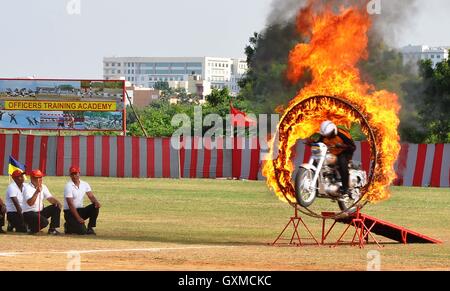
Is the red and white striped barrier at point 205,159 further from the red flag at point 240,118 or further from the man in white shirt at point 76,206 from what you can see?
the man in white shirt at point 76,206

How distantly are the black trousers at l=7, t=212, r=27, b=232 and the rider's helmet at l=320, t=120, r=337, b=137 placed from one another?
712cm

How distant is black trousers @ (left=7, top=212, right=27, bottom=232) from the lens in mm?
25484

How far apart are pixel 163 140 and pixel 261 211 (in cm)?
1839

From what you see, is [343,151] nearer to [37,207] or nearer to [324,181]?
[324,181]

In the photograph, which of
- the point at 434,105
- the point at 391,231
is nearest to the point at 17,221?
the point at 391,231

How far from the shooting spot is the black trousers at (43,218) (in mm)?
25328

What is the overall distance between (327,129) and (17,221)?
7362 millimetres

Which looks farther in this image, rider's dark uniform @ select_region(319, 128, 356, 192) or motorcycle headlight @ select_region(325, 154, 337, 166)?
rider's dark uniform @ select_region(319, 128, 356, 192)

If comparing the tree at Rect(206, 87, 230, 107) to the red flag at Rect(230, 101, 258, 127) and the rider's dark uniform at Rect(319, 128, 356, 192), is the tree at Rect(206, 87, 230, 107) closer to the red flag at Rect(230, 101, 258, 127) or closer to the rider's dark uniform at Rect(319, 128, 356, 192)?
the red flag at Rect(230, 101, 258, 127)

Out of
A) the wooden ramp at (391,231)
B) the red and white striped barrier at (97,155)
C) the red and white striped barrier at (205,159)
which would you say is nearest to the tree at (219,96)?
the red and white striped barrier at (205,159)

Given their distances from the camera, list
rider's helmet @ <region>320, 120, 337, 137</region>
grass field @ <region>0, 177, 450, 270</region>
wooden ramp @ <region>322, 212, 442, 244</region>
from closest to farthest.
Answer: grass field @ <region>0, 177, 450, 270</region>, rider's helmet @ <region>320, 120, 337, 137</region>, wooden ramp @ <region>322, 212, 442, 244</region>

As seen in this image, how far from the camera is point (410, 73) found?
146 ft

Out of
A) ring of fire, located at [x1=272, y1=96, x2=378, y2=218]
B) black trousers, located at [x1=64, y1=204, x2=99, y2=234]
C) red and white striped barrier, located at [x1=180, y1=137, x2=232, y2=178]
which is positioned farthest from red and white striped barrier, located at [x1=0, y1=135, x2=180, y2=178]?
ring of fire, located at [x1=272, y1=96, x2=378, y2=218]

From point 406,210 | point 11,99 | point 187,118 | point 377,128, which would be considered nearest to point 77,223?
point 377,128
